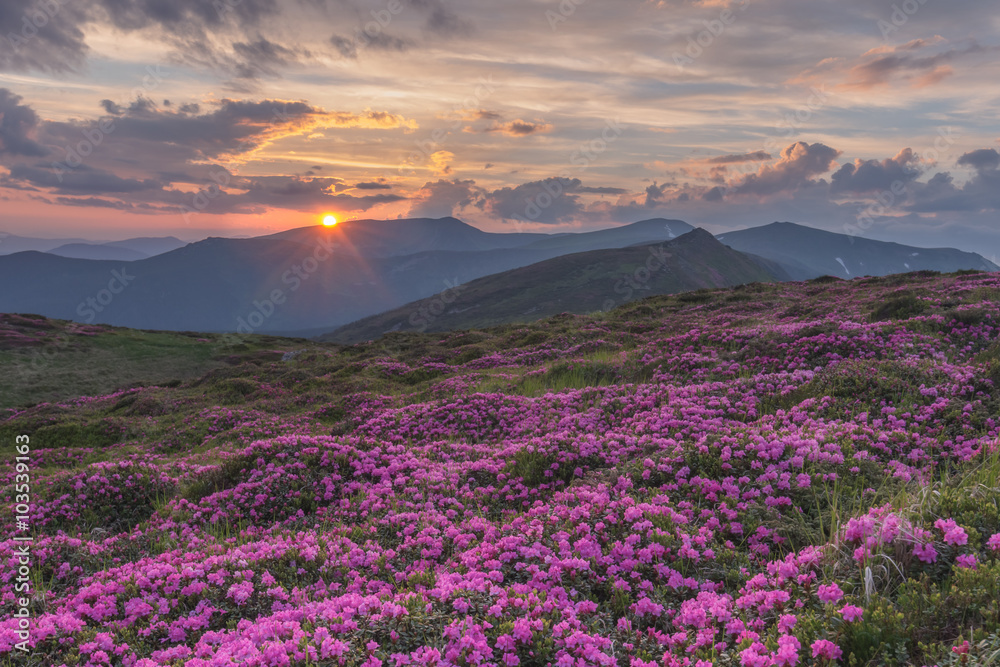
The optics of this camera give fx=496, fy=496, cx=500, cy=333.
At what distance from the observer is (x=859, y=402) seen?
11.1 metres

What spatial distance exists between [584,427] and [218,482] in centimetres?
940

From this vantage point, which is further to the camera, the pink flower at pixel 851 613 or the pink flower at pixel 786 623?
the pink flower at pixel 786 623

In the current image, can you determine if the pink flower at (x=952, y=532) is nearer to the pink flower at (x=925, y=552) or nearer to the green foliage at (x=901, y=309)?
the pink flower at (x=925, y=552)

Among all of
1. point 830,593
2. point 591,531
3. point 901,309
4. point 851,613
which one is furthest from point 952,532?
point 901,309

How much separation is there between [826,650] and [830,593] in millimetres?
910

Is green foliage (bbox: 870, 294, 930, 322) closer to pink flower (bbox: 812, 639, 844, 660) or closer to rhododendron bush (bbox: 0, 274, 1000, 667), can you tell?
rhododendron bush (bbox: 0, 274, 1000, 667)

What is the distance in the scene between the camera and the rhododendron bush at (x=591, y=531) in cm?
473

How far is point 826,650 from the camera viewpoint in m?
3.98

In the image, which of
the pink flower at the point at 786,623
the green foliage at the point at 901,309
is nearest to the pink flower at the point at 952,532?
the pink flower at the point at 786,623

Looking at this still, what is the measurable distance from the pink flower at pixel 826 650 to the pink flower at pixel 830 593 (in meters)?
0.75

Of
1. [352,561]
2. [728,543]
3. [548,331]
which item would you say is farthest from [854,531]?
[548,331]

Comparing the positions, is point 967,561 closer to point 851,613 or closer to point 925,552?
point 925,552

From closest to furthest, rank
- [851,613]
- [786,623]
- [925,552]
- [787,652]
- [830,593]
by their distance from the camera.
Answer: [787,652] → [851,613] → [786,623] → [830,593] → [925,552]

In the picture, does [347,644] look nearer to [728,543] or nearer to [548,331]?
[728,543]
